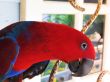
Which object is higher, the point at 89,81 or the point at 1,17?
the point at 1,17

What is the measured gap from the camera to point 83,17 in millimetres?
1075

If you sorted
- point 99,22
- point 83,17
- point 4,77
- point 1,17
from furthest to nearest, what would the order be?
point 99,22, point 83,17, point 1,17, point 4,77

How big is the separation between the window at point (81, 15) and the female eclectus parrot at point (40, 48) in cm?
46

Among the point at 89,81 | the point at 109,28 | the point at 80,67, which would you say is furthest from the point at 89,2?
the point at 80,67

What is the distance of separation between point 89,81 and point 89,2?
42 centimetres

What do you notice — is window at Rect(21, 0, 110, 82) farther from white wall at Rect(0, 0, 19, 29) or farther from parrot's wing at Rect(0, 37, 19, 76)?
parrot's wing at Rect(0, 37, 19, 76)

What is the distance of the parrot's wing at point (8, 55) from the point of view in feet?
0.94

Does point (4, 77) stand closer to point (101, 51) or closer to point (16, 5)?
point (16, 5)

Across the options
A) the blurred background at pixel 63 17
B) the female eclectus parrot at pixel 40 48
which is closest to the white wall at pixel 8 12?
the blurred background at pixel 63 17

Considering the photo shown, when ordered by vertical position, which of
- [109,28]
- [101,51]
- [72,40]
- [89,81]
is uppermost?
[72,40]

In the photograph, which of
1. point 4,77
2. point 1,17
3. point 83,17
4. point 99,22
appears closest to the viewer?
point 4,77

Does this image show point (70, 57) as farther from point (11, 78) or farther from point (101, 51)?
point (101, 51)

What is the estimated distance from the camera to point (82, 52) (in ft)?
1.00

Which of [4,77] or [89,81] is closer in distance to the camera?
[4,77]
